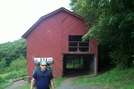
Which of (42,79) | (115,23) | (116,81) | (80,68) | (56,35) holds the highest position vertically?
(56,35)

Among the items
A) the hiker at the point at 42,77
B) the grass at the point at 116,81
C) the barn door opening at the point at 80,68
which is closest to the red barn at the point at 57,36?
the barn door opening at the point at 80,68

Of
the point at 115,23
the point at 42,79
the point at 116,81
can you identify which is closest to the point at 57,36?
the point at 116,81

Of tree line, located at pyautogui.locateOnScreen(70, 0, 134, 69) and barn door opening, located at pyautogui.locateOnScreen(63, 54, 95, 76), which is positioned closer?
tree line, located at pyautogui.locateOnScreen(70, 0, 134, 69)

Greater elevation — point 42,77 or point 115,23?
point 115,23

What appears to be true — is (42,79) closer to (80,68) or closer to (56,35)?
(56,35)

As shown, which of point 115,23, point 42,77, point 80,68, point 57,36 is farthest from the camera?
point 80,68

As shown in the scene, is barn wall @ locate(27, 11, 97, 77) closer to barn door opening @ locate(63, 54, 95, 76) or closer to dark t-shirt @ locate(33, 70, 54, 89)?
barn door opening @ locate(63, 54, 95, 76)

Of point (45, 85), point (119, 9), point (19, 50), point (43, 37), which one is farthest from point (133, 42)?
point (19, 50)

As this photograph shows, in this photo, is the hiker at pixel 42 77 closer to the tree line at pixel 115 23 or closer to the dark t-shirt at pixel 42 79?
the dark t-shirt at pixel 42 79

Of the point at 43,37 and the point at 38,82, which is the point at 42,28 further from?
the point at 38,82

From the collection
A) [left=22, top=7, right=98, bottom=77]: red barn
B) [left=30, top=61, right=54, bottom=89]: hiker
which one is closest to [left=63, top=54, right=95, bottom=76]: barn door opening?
[left=22, top=7, right=98, bottom=77]: red barn

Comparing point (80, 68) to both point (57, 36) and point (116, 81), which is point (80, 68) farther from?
point (116, 81)

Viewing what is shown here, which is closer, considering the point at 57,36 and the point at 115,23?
the point at 115,23

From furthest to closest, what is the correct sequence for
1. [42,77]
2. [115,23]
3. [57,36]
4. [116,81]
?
[57,36], [116,81], [115,23], [42,77]
